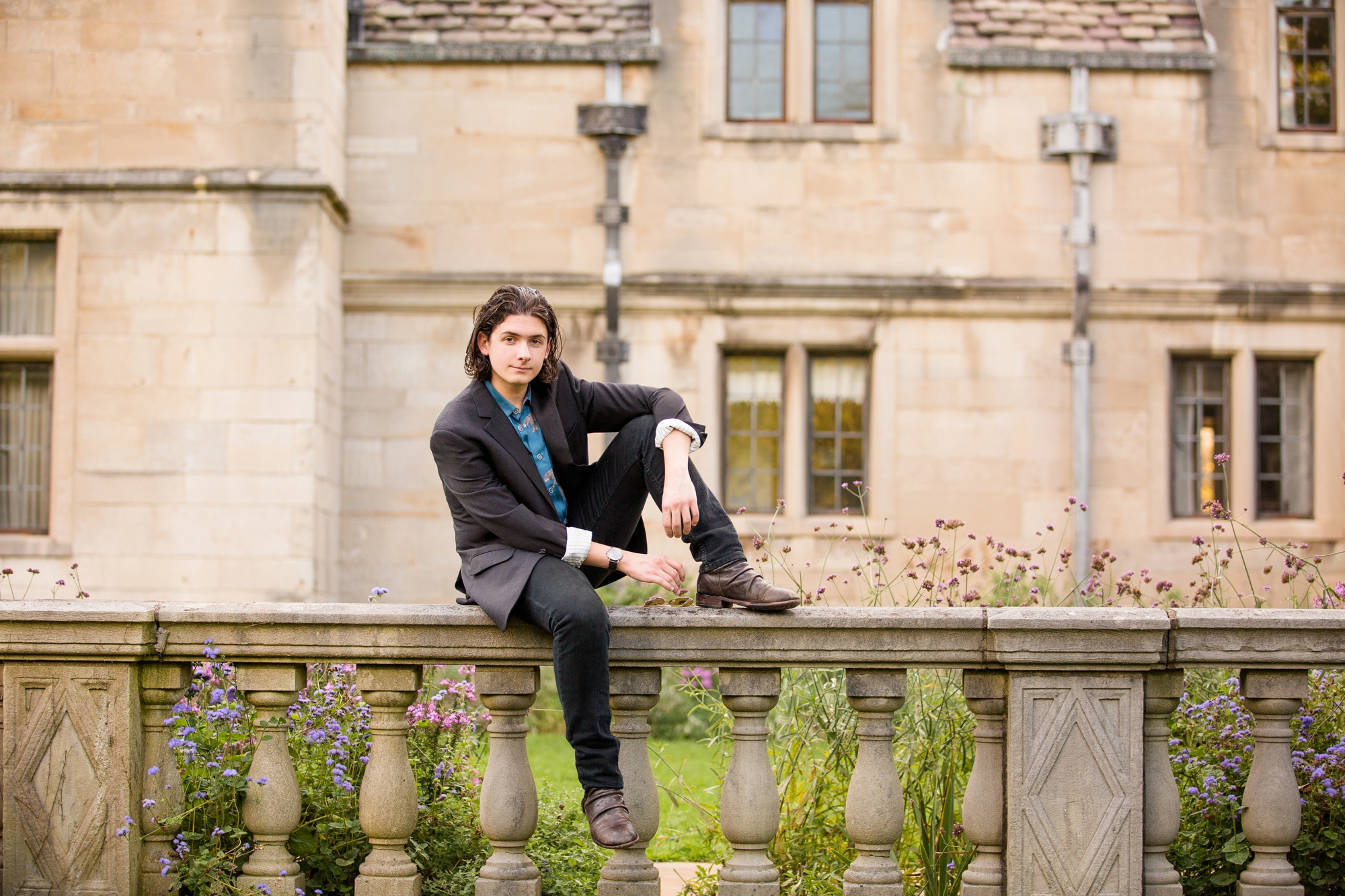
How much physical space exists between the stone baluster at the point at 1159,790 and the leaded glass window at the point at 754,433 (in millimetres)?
7321

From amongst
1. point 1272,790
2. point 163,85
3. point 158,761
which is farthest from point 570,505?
point 163,85

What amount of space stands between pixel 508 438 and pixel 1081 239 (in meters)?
8.06

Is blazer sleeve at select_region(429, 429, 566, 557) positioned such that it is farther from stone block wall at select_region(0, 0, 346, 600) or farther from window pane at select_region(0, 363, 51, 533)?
window pane at select_region(0, 363, 51, 533)

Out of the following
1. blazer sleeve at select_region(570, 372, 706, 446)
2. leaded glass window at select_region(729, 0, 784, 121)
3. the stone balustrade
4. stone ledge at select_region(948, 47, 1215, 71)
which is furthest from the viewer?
leaded glass window at select_region(729, 0, 784, 121)

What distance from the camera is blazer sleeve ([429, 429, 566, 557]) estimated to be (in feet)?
11.0

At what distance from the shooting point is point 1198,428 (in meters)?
10.7

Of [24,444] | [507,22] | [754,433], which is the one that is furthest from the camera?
[754,433]

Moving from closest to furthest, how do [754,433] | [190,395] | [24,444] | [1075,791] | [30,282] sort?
1. [1075,791]
2. [190,395]
3. [30,282]
4. [24,444]
5. [754,433]

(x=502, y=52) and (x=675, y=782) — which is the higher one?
(x=502, y=52)

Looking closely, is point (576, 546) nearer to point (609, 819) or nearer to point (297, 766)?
point (609, 819)

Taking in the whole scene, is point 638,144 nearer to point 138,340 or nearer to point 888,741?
point 138,340

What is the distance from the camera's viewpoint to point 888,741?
3295 millimetres

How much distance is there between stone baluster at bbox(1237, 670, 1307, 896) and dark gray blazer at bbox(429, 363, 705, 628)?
1.65m

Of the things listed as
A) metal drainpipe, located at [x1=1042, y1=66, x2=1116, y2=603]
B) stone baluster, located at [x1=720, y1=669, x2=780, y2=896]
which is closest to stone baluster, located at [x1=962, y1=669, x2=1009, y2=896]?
stone baluster, located at [x1=720, y1=669, x2=780, y2=896]
